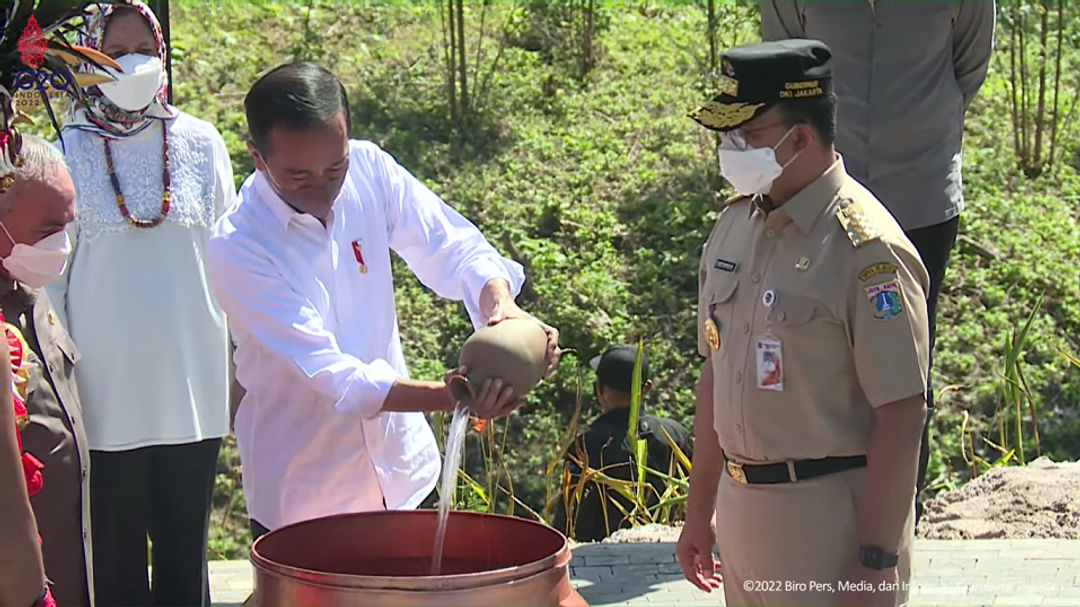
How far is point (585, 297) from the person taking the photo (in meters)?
7.44

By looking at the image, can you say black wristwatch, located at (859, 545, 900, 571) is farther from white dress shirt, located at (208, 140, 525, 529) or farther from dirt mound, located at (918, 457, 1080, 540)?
dirt mound, located at (918, 457, 1080, 540)

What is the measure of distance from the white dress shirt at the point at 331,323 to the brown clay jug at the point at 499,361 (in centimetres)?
24

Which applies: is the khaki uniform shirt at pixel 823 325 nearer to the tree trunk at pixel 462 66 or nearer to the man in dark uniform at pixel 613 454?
the man in dark uniform at pixel 613 454

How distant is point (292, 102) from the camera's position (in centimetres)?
291

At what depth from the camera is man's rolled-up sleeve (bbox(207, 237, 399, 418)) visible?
9.52 feet

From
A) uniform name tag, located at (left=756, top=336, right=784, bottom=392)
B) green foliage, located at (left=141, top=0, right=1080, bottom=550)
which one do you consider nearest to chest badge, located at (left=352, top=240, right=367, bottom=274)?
uniform name tag, located at (left=756, top=336, right=784, bottom=392)

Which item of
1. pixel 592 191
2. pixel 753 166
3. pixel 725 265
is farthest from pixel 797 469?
pixel 592 191

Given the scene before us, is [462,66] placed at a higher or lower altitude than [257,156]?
lower

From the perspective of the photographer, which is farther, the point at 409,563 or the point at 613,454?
the point at 613,454

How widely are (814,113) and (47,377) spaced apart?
5.66 feet

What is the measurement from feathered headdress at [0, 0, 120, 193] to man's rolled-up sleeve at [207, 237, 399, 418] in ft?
2.00

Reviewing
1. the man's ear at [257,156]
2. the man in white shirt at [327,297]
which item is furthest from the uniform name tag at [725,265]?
the man's ear at [257,156]

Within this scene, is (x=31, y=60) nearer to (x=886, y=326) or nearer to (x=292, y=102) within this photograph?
(x=292, y=102)

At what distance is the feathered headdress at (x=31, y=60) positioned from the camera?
7.72 ft
